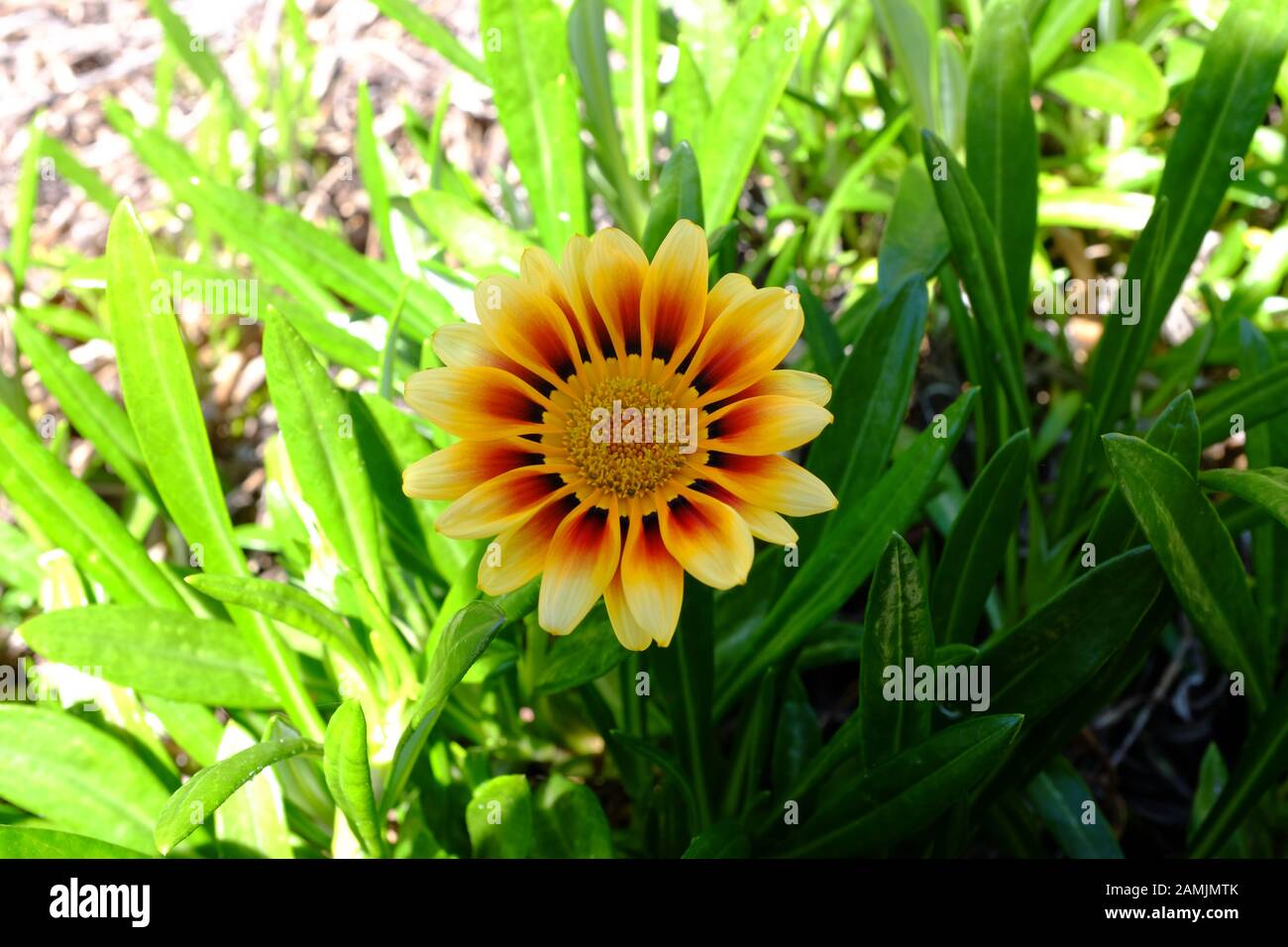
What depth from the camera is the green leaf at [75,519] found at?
3.66ft

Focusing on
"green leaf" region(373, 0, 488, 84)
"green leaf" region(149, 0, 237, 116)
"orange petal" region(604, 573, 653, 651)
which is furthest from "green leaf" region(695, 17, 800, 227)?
"green leaf" region(149, 0, 237, 116)

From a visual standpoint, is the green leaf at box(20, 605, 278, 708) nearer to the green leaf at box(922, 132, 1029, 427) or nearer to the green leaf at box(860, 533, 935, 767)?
Result: the green leaf at box(860, 533, 935, 767)

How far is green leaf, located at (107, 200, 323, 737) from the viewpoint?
39.9 inches

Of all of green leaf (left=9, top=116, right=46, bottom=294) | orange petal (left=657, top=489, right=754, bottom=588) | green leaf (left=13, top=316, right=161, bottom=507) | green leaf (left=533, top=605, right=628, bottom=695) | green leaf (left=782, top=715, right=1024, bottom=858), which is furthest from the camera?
green leaf (left=9, top=116, right=46, bottom=294)

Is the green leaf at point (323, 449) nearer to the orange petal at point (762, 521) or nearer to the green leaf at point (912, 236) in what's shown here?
the orange petal at point (762, 521)

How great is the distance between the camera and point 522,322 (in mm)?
811

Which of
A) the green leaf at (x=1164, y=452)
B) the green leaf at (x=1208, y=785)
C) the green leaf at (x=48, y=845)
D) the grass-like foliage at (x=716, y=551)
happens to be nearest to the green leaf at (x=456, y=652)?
the grass-like foliage at (x=716, y=551)

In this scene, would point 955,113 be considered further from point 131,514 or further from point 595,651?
point 131,514

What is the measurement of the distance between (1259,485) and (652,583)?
1.77 ft

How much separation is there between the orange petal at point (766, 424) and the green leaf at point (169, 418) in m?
0.55

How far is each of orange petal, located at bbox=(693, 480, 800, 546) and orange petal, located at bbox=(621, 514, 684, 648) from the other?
0.21ft

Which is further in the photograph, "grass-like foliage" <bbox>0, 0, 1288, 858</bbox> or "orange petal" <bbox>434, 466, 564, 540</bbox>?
"grass-like foliage" <bbox>0, 0, 1288, 858</bbox>

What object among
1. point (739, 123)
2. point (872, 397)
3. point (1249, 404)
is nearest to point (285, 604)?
point (872, 397)
